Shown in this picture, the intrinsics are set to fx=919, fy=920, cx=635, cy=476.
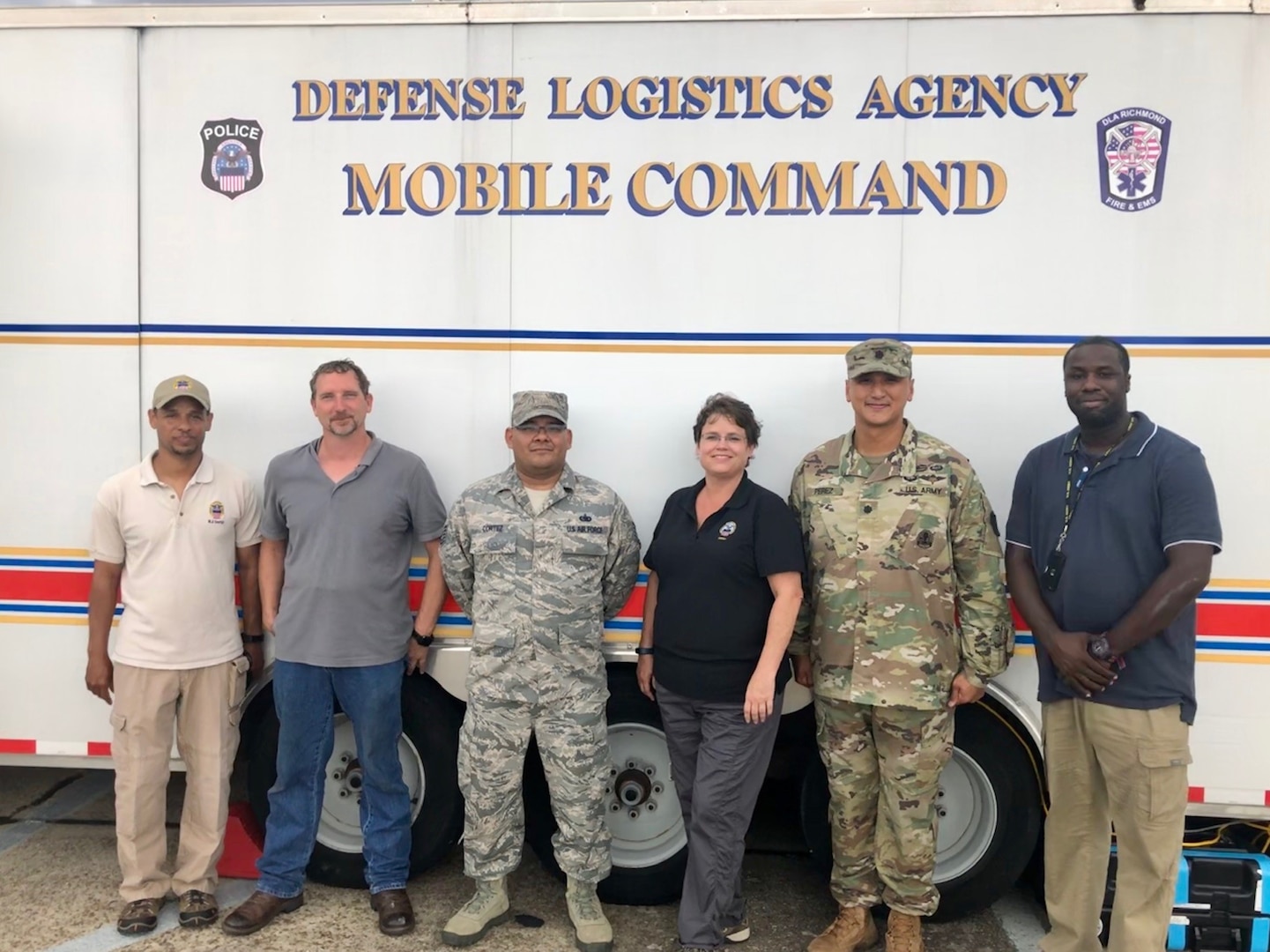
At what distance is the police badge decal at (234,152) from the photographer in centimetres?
332

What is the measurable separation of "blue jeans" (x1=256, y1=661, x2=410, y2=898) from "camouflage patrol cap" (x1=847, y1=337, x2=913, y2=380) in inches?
73.4

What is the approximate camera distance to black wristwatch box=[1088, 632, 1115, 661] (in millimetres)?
2648

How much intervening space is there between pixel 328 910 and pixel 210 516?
1.51 metres

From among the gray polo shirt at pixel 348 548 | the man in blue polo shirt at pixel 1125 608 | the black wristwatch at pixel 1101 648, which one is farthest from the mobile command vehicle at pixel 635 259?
the black wristwatch at pixel 1101 648

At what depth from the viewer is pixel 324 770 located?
11.0 ft

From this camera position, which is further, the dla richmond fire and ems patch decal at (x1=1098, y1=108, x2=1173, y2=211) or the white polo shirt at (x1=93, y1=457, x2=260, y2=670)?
the white polo shirt at (x1=93, y1=457, x2=260, y2=670)

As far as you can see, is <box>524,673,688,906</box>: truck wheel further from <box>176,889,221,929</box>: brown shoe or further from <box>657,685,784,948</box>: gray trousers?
<box>176,889,221,929</box>: brown shoe

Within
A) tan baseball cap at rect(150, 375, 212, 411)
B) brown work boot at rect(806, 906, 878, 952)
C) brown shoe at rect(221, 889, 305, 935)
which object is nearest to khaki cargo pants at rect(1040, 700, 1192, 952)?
brown work boot at rect(806, 906, 878, 952)

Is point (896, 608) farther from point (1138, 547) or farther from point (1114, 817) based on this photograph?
point (1114, 817)

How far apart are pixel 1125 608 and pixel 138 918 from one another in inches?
135

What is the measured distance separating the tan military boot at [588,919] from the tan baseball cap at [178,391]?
2.09m

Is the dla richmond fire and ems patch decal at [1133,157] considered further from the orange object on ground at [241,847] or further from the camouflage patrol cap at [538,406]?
the orange object on ground at [241,847]

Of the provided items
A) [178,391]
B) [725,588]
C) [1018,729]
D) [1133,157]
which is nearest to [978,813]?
[1018,729]

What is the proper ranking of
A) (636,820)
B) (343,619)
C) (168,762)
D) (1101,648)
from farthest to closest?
(636,820) < (168,762) < (343,619) < (1101,648)
